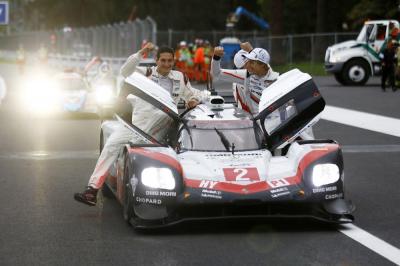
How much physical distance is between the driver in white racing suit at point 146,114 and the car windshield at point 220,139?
24.5 inches

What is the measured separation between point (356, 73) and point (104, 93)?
1497 centimetres

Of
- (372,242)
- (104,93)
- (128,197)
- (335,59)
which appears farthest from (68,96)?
(372,242)

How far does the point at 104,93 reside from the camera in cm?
2734

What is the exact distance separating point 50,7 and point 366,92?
85762 millimetres

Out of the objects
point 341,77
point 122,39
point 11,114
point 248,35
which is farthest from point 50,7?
point 11,114

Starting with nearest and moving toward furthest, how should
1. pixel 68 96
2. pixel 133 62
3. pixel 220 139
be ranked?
1. pixel 220 139
2. pixel 133 62
3. pixel 68 96

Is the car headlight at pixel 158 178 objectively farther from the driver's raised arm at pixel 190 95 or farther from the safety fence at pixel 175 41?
the safety fence at pixel 175 41

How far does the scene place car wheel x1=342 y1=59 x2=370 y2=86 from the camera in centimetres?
3991

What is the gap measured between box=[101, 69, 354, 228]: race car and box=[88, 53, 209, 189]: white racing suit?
0.44 feet

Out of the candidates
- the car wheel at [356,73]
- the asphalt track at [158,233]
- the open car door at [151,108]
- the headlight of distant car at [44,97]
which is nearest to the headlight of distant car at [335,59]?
the car wheel at [356,73]

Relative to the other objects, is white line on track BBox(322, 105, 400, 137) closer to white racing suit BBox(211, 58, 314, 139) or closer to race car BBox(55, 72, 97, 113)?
race car BBox(55, 72, 97, 113)

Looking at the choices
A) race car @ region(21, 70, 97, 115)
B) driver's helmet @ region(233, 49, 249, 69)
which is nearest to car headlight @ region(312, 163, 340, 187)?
driver's helmet @ region(233, 49, 249, 69)

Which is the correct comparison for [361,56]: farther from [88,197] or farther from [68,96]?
[88,197]

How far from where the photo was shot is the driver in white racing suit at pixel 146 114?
10.8 m
